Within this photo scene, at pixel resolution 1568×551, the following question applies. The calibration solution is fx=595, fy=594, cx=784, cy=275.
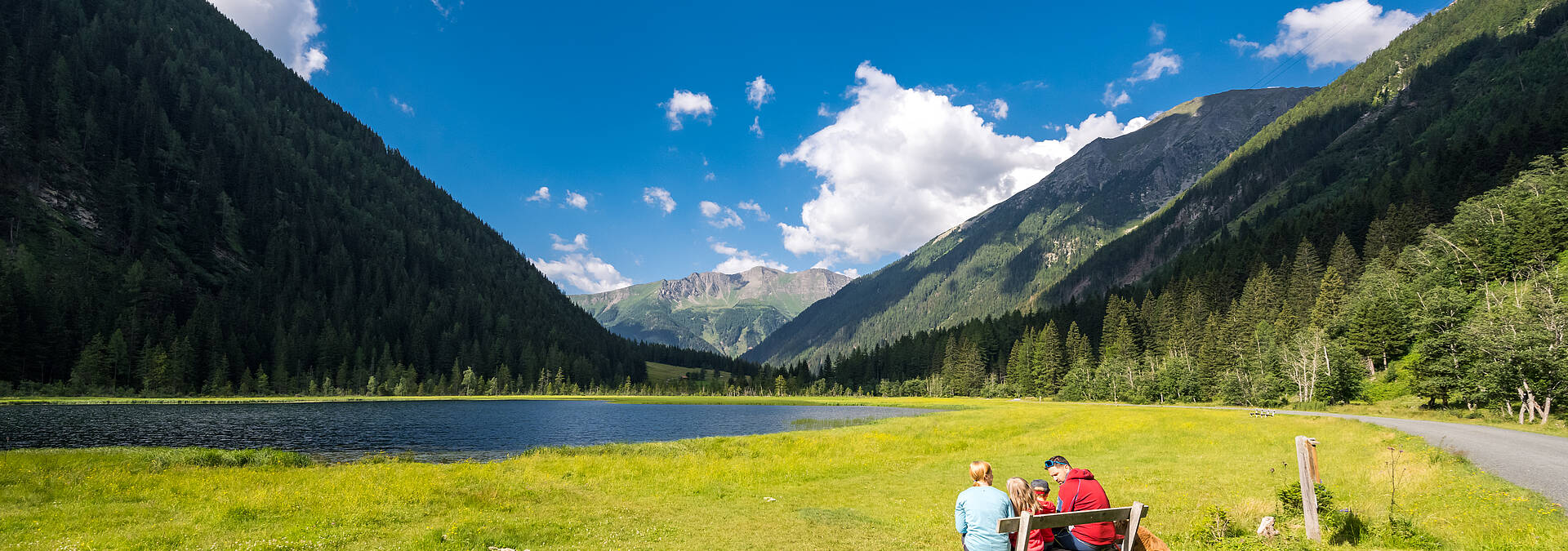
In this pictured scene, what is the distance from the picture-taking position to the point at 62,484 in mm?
22062

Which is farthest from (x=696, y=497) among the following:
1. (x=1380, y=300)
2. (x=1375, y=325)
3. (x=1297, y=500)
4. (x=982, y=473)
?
(x=1380, y=300)

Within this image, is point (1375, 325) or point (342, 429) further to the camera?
point (1375, 325)

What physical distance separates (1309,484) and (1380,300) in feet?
301

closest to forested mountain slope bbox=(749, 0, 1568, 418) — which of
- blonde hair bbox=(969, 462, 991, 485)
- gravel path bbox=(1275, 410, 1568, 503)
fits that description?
gravel path bbox=(1275, 410, 1568, 503)

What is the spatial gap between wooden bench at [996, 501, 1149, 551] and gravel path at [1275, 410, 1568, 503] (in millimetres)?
15227

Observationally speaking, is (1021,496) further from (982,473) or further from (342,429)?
(342,429)

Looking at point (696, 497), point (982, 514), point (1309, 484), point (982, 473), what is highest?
point (982, 473)

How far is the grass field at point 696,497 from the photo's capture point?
1490 cm

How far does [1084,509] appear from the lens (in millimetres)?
9938

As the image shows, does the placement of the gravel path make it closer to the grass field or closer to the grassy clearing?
the grass field

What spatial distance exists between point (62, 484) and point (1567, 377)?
248 feet

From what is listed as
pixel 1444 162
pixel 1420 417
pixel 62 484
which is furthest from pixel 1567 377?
pixel 1444 162

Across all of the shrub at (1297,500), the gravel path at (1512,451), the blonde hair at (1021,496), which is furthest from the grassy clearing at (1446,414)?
the blonde hair at (1021,496)

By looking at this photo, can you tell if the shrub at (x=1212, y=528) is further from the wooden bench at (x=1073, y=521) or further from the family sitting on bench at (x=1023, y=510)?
the wooden bench at (x=1073, y=521)
